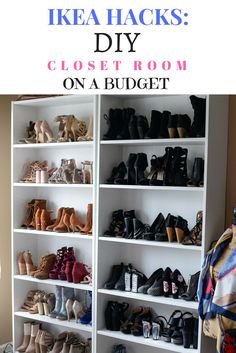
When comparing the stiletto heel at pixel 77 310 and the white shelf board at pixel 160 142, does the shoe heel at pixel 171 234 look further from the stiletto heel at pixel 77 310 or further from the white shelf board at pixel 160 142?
the stiletto heel at pixel 77 310

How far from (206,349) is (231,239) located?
0.70 meters

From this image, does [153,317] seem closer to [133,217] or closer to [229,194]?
[133,217]

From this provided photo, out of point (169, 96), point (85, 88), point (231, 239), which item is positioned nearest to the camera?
point (85, 88)

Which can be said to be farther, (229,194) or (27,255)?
(27,255)

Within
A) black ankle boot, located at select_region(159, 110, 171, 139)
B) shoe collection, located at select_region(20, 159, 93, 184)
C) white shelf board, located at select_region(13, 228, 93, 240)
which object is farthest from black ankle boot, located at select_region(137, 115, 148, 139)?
white shelf board, located at select_region(13, 228, 93, 240)

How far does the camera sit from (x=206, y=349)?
8.84 ft

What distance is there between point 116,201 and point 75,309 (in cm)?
82

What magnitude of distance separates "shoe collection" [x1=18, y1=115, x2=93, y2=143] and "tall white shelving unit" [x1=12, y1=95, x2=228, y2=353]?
0.07 meters

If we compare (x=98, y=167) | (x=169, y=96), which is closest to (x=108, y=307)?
(x=98, y=167)

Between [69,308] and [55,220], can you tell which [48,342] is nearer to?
[69,308]

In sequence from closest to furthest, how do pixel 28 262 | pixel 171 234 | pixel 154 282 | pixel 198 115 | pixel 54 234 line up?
pixel 198 115 < pixel 171 234 < pixel 154 282 < pixel 54 234 < pixel 28 262

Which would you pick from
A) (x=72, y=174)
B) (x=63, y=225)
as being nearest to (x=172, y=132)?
(x=72, y=174)

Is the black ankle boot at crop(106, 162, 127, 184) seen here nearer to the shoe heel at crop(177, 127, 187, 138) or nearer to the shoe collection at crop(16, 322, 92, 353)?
the shoe heel at crop(177, 127, 187, 138)

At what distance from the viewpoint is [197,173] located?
2.76 meters
